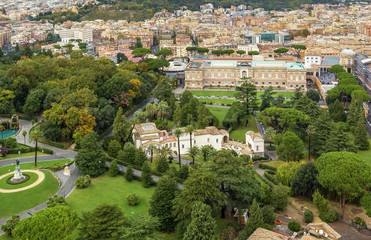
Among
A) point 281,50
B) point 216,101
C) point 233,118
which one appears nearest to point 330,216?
point 233,118

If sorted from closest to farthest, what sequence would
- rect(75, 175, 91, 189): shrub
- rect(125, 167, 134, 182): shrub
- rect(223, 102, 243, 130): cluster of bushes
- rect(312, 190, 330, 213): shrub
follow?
rect(312, 190, 330, 213): shrub < rect(75, 175, 91, 189): shrub < rect(125, 167, 134, 182): shrub < rect(223, 102, 243, 130): cluster of bushes

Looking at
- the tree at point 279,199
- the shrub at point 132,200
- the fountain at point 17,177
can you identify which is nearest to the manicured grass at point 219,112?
the tree at point 279,199

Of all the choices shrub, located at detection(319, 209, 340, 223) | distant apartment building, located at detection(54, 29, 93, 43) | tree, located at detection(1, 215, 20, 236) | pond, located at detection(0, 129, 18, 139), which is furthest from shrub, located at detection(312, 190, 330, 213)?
distant apartment building, located at detection(54, 29, 93, 43)

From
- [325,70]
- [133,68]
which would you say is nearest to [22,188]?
[133,68]

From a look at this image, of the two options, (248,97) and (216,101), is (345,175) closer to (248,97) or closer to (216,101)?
(248,97)

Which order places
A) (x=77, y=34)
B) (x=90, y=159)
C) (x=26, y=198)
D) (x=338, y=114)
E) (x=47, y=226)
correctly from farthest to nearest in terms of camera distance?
1. (x=77, y=34)
2. (x=338, y=114)
3. (x=90, y=159)
4. (x=26, y=198)
5. (x=47, y=226)

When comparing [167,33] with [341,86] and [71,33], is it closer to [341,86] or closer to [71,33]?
[71,33]

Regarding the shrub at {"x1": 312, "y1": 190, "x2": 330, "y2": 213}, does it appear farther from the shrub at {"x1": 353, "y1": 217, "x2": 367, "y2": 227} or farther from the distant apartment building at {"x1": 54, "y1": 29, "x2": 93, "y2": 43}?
the distant apartment building at {"x1": 54, "y1": 29, "x2": 93, "y2": 43}
